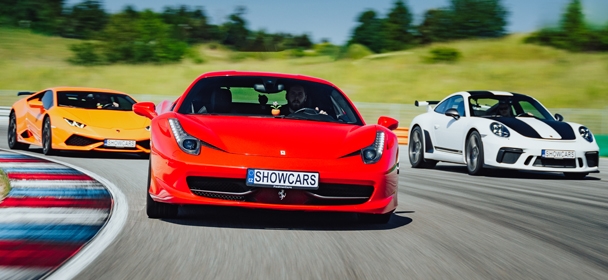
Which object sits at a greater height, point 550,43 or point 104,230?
point 550,43

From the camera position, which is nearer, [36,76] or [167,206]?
[167,206]

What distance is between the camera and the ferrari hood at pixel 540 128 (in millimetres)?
12164

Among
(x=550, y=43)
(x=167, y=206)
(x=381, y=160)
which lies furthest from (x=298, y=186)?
(x=550, y=43)

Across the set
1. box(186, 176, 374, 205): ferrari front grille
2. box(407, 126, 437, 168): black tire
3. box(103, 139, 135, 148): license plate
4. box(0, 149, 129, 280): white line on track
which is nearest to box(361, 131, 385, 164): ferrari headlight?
box(186, 176, 374, 205): ferrari front grille

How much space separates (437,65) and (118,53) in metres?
24.8

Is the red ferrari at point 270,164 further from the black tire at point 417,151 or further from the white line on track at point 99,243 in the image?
the black tire at point 417,151

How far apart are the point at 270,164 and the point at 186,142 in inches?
24.9

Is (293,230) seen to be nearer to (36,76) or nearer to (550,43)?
(36,76)

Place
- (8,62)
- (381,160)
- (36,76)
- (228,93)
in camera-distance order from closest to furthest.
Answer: (381,160) < (228,93) < (36,76) < (8,62)

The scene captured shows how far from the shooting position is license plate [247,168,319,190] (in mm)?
5656

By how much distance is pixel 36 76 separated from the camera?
176ft

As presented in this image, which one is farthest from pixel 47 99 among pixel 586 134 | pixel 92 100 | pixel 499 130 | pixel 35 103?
pixel 586 134

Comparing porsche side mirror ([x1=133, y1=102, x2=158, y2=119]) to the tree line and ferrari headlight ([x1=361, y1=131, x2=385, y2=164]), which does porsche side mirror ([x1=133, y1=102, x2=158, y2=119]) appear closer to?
ferrari headlight ([x1=361, y1=131, x2=385, y2=164])

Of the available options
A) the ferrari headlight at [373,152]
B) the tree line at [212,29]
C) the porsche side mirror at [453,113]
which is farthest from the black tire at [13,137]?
the tree line at [212,29]
